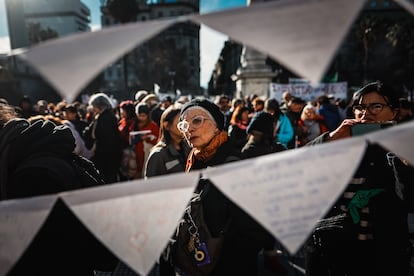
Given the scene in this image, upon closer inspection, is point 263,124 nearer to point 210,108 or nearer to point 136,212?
point 210,108

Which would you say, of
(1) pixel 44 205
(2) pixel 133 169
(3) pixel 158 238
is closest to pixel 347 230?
(3) pixel 158 238

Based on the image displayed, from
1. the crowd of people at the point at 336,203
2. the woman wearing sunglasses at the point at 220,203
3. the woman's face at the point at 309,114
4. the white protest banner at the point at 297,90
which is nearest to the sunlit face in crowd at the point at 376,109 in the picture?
the crowd of people at the point at 336,203

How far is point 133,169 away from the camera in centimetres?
420

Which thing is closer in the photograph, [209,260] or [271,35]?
[271,35]

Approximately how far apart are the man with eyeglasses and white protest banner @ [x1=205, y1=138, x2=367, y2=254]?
89cm

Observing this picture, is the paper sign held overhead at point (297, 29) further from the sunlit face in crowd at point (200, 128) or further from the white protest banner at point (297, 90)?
the white protest banner at point (297, 90)

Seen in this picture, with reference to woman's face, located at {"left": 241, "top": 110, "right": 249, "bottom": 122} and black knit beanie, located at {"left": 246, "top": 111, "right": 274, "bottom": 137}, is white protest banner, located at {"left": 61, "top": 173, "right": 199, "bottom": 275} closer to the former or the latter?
black knit beanie, located at {"left": 246, "top": 111, "right": 274, "bottom": 137}

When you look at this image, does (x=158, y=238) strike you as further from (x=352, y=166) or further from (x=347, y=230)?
(x=347, y=230)

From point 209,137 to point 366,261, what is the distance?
46.0 inches

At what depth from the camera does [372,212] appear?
5.52 feet

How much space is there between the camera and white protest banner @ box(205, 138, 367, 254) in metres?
0.77

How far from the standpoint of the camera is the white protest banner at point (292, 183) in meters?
0.77

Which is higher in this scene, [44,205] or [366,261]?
[44,205]

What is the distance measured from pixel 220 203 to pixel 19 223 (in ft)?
2.94
